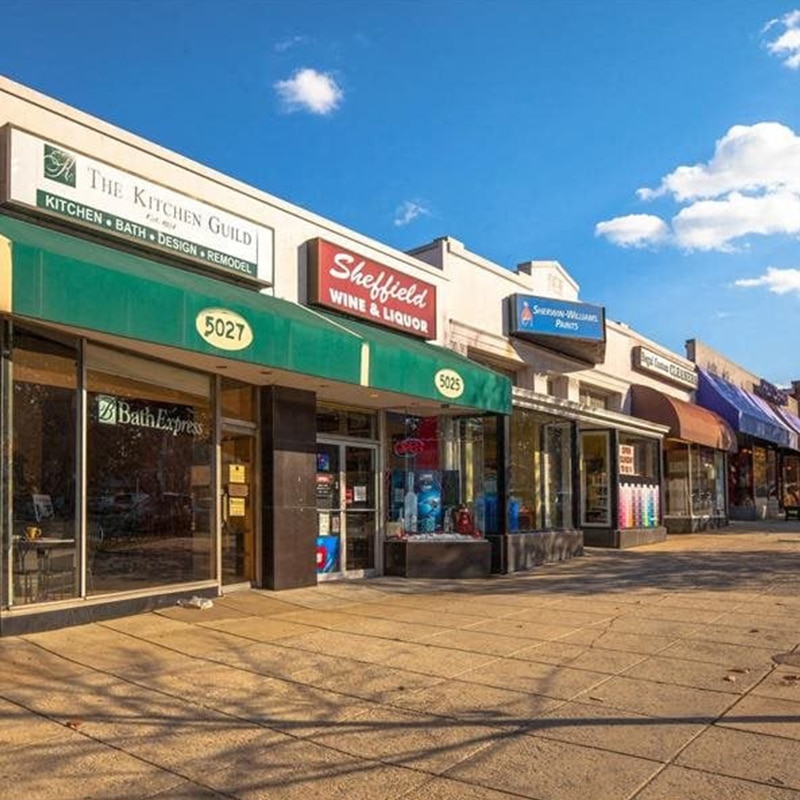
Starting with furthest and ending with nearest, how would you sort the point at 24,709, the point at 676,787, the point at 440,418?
the point at 440,418, the point at 24,709, the point at 676,787

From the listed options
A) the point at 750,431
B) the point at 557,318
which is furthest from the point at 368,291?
the point at 750,431

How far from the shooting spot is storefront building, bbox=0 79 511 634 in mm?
8398

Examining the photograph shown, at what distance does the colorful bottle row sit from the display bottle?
7.52 m

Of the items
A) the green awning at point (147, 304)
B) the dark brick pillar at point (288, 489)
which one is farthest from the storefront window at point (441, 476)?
→ the green awning at point (147, 304)

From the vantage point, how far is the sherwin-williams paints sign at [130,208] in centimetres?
866

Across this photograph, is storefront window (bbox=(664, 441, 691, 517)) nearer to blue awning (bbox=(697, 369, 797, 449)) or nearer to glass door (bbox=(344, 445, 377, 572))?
blue awning (bbox=(697, 369, 797, 449))

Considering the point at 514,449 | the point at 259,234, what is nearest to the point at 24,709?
the point at 259,234

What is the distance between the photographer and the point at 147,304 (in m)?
8.38

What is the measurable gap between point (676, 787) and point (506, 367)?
1436 centimetres

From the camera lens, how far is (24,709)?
5945 mm

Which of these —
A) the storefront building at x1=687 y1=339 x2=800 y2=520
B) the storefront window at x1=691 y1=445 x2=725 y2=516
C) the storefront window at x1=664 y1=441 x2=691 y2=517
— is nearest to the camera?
the storefront window at x1=664 y1=441 x2=691 y2=517

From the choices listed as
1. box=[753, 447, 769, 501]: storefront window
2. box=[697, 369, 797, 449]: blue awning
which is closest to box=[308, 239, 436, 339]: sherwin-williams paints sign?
box=[697, 369, 797, 449]: blue awning

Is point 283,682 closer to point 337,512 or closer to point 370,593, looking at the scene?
point 370,593

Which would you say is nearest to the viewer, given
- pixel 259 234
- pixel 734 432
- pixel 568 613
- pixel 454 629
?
pixel 454 629
